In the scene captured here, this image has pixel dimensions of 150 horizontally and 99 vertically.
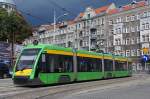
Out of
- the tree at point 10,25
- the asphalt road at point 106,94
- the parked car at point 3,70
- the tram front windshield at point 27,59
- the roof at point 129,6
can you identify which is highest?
the roof at point 129,6

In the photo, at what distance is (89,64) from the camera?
34.0 meters

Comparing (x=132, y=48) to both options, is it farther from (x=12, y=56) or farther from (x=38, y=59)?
(x=38, y=59)

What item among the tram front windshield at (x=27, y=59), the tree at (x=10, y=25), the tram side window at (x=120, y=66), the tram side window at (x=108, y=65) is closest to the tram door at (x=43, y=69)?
the tram front windshield at (x=27, y=59)

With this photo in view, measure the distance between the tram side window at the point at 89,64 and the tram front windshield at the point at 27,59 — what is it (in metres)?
6.06

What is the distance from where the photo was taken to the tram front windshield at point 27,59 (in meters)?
25.7

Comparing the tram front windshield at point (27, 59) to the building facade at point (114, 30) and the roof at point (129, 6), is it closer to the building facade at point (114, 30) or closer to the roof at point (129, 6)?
the building facade at point (114, 30)

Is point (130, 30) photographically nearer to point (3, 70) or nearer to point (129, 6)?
point (129, 6)

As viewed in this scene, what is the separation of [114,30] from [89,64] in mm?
61581

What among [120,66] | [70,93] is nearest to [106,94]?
[70,93]

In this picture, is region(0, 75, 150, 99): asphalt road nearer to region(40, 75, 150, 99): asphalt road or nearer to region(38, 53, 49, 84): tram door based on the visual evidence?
region(40, 75, 150, 99): asphalt road

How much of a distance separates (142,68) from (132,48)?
4.85 m

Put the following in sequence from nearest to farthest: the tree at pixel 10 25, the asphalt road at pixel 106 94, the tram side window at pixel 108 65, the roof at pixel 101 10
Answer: the asphalt road at pixel 106 94 < the tram side window at pixel 108 65 < the tree at pixel 10 25 < the roof at pixel 101 10

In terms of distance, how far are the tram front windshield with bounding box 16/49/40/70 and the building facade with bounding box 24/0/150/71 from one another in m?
55.2

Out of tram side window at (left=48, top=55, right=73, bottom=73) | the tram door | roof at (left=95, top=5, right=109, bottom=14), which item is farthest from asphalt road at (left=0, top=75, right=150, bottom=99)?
roof at (left=95, top=5, right=109, bottom=14)
